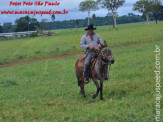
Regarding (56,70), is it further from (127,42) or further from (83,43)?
(127,42)

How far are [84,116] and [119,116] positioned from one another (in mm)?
950

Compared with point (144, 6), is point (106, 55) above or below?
below

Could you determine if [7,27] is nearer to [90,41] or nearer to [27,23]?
[27,23]

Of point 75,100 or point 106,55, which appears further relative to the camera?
point 75,100

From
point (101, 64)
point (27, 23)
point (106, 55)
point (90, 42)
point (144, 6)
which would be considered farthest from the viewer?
point (144, 6)

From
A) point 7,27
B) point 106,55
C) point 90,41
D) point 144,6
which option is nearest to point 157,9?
point 144,6

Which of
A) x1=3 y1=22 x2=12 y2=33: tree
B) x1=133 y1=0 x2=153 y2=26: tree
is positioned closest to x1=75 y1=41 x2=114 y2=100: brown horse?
x1=3 y1=22 x2=12 y2=33: tree

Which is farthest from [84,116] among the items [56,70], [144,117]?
[56,70]

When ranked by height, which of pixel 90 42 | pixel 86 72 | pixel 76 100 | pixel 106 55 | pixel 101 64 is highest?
pixel 90 42

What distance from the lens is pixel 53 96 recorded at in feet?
35.0

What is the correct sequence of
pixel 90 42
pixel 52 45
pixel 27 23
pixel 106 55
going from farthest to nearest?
pixel 27 23
pixel 52 45
pixel 90 42
pixel 106 55

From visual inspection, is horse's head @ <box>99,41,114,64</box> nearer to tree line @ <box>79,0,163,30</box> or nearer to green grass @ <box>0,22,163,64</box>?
green grass @ <box>0,22,163,64</box>

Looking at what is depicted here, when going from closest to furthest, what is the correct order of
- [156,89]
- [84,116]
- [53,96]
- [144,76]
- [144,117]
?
[144,117], [84,116], [156,89], [53,96], [144,76]

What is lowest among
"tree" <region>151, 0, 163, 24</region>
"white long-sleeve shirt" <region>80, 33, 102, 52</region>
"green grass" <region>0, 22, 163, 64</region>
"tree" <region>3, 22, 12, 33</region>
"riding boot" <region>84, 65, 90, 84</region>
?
"green grass" <region>0, 22, 163, 64</region>
